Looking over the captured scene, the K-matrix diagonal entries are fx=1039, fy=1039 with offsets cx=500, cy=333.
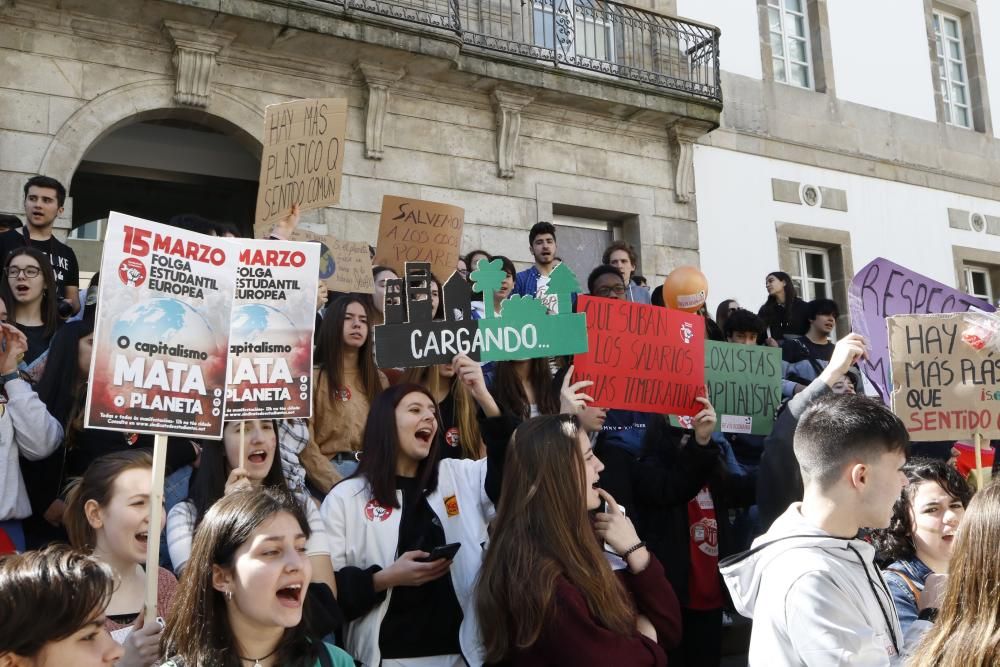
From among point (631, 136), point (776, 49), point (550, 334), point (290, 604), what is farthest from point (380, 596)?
point (776, 49)

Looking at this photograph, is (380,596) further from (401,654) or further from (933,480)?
(933,480)

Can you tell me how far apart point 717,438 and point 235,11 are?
6.90 m

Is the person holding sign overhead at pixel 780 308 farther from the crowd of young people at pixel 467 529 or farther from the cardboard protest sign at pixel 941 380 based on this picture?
the cardboard protest sign at pixel 941 380

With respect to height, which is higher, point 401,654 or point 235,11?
point 235,11

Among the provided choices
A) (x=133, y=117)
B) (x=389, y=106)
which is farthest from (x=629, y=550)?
(x=389, y=106)

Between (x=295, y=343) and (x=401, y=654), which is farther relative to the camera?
(x=295, y=343)

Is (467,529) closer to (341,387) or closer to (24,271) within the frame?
(341,387)

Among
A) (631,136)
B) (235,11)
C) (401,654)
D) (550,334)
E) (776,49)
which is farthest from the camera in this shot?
(776,49)

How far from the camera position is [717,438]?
16.6 ft

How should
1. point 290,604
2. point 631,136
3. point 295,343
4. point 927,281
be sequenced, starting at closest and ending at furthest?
point 290,604 < point 295,343 < point 927,281 < point 631,136

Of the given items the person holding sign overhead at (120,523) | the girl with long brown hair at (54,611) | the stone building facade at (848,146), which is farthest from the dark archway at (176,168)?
the girl with long brown hair at (54,611)

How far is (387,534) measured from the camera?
368 cm

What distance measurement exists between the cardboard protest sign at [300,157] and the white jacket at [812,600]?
12.9 feet

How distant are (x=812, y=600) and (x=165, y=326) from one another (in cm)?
222
